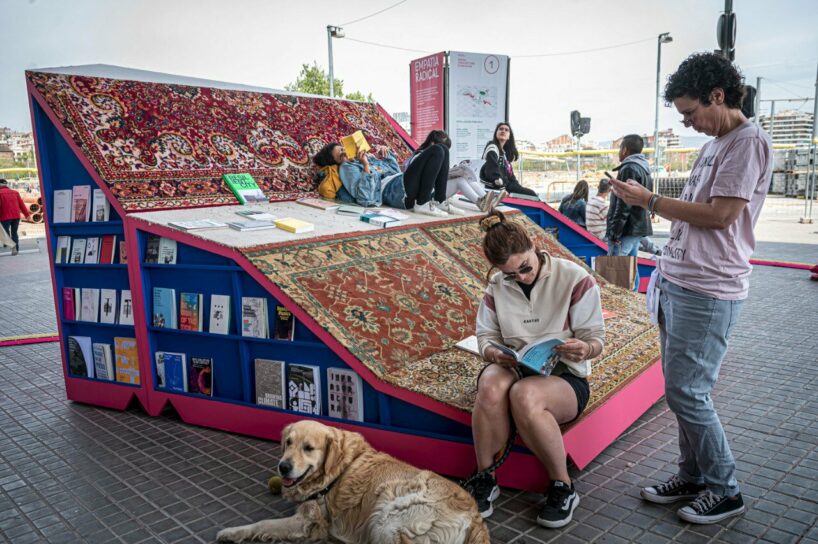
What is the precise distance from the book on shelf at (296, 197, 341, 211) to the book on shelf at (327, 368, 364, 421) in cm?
248

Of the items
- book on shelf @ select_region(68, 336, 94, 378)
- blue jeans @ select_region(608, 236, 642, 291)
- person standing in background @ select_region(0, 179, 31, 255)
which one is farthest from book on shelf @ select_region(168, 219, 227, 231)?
person standing in background @ select_region(0, 179, 31, 255)

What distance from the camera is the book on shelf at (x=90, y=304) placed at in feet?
14.9

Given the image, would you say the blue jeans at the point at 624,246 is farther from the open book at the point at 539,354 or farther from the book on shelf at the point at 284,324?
the book on shelf at the point at 284,324

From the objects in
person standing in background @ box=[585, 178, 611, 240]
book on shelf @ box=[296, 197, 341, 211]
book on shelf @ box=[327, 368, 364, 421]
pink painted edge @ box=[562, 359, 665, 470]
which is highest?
book on shelf @ box=[296, 197, 341, 211]

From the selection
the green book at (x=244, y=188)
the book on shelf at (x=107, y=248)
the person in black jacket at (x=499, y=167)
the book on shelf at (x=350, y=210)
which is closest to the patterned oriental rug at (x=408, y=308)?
the book on shelf at (x=350, y=210)

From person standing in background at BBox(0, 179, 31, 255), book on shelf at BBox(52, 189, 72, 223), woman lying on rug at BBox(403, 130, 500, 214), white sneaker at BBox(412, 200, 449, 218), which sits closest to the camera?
book on shelf at BBox(52, 189, 72, 223)

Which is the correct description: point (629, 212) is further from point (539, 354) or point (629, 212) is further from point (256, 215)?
point (539, 354)

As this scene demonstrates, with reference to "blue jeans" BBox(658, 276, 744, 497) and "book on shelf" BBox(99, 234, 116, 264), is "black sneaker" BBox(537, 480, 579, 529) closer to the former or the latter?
"blue jeans" BBox(658, 276, 744, 497)

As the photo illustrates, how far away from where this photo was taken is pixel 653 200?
2.75 metres

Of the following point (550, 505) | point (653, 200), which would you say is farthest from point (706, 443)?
point (653, 200)

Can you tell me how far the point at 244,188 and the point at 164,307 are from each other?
1.77m

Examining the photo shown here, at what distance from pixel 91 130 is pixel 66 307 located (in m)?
1.42

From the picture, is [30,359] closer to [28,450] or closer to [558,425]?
[28,450]

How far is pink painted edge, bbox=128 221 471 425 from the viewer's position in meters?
3.27
